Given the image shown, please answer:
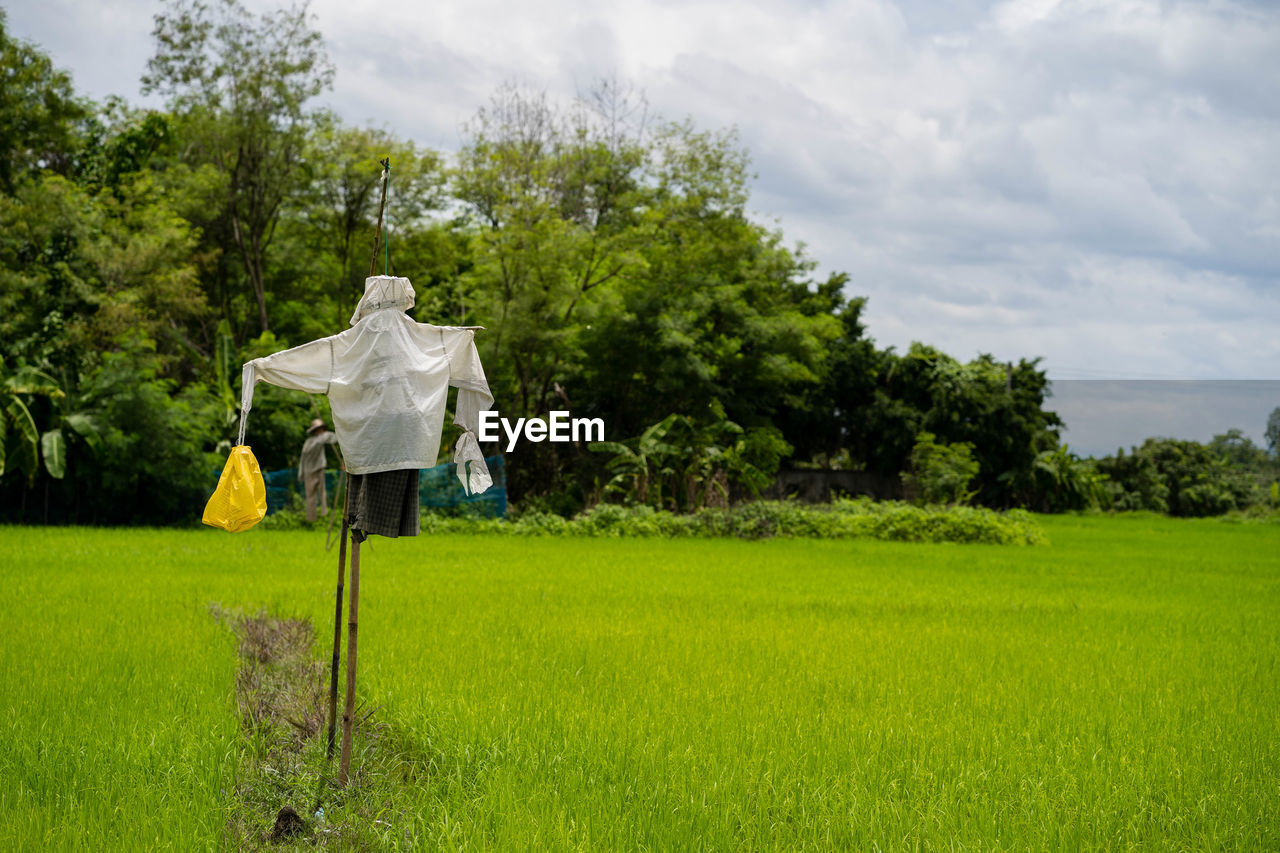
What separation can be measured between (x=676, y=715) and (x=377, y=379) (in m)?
2.11

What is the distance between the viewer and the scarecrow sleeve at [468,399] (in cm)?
359

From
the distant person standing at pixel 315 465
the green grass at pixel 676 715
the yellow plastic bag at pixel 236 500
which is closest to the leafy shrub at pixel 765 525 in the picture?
the distant person standing at pixel 315 465

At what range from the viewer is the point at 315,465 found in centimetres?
1318

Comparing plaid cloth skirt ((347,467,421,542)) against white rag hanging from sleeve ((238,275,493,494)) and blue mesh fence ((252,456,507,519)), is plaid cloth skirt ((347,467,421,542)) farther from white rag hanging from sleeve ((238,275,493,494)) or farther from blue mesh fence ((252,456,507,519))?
blue mesh fence ((252,456,507,519))

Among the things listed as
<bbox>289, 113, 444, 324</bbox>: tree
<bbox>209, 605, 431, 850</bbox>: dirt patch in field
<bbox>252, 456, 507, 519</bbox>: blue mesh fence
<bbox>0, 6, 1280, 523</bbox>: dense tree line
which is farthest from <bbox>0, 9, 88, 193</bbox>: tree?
<bbox>209, 605, 431, 850</bbox>: dirt patch in field

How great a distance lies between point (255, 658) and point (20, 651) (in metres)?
1.28

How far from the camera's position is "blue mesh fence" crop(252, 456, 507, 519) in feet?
51.2

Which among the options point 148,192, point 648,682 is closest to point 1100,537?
point 648,682

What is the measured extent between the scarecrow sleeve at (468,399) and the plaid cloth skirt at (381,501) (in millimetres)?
206

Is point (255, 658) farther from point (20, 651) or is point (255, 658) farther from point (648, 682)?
point (648, 682)

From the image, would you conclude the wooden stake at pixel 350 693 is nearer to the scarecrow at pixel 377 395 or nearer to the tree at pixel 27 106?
the scarecrow at pixel 377 395

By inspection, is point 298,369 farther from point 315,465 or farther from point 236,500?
point 315,465

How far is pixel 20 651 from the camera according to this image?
567 cm

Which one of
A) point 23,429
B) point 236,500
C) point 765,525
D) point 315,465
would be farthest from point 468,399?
point 23,429
